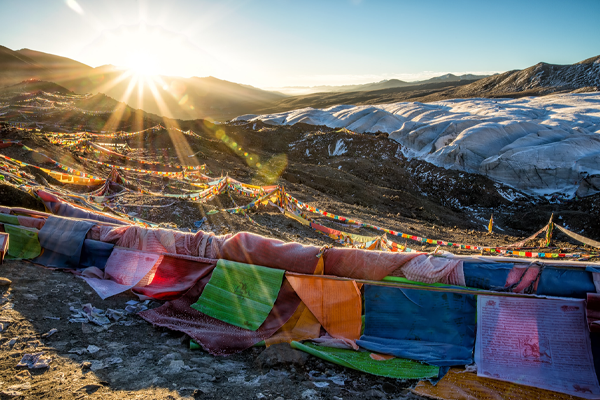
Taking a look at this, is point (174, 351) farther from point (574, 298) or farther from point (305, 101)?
point (305, 101)

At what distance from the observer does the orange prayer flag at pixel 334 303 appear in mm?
3375

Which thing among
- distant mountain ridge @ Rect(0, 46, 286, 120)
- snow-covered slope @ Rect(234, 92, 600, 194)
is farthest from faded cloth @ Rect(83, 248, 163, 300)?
distant mountain ridge @ Rect(0, 46, 286, 120)

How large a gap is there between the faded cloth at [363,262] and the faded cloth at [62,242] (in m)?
3.44

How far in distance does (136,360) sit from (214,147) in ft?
68.9

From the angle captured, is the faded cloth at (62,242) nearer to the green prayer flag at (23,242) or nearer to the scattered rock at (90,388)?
the green prayer flag at (23,242)

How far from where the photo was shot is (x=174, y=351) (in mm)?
3158

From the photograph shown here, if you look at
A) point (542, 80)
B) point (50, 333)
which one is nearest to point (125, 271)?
point (50, 333)

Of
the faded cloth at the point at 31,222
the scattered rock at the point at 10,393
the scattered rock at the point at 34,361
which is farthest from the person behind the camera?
the faded cloth at the point at 31,222

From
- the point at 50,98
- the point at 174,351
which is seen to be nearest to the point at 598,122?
the point at 174,351

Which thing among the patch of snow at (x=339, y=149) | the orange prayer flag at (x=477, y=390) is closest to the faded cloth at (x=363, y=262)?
the orange prayer flag at (x=477, y=390)

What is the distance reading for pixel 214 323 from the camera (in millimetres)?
3666

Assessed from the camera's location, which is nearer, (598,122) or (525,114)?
(598,122)

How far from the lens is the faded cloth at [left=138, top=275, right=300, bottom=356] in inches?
130

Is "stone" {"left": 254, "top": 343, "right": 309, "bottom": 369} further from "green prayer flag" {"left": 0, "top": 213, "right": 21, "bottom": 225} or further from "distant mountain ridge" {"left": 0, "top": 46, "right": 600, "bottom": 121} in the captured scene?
"distant mountain ridge" {"left": 0, "top": 46, "right": 600, "bottom": 121}
